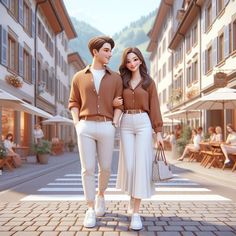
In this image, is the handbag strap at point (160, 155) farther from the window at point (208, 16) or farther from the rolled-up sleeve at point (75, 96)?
the window at point (208, 16)

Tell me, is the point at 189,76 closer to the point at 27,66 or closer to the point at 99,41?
the point at 27,66

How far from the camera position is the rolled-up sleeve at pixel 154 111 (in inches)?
192

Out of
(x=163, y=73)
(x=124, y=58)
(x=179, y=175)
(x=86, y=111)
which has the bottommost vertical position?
(x=179, y=175)

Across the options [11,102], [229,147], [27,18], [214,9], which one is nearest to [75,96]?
[11,102]

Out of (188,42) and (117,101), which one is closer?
(117,101)

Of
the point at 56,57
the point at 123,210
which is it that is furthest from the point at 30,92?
the point at 123,210

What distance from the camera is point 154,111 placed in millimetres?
4883

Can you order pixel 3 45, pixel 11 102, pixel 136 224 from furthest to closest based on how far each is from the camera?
pixel 3 45 < pixel 11 102 < pixel 136 224

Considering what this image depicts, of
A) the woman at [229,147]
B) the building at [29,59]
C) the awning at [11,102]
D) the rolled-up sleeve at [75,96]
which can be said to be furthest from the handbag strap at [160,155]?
the building at [29,59]

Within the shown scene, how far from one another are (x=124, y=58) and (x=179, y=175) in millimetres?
7122

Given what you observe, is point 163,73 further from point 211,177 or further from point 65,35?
point 211,177

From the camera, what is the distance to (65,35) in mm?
42719

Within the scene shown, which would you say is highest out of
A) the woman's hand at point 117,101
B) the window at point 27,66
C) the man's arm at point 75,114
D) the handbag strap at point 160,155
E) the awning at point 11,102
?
the window at point 27,66

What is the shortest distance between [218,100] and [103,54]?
9.81 metres
